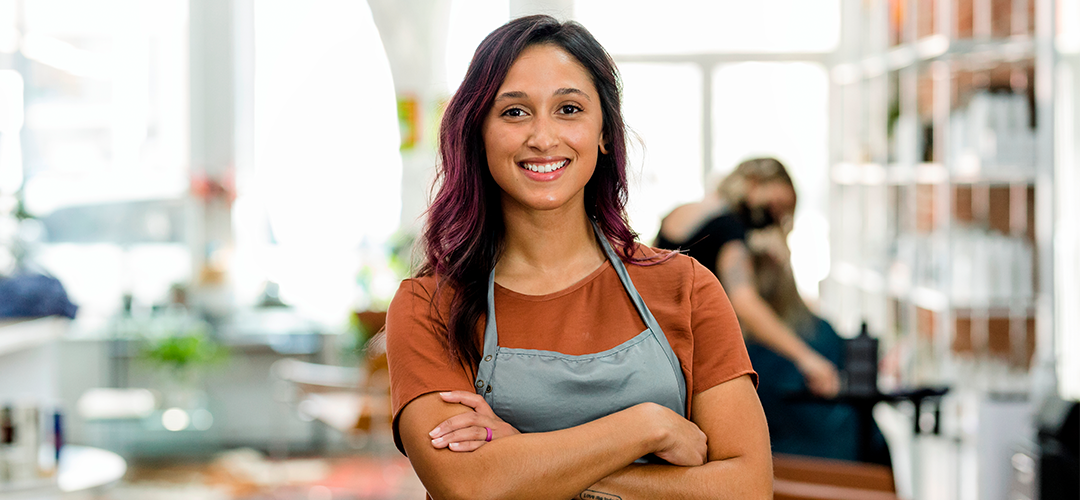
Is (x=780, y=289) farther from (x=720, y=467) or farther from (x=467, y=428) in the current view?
(x=467, y=428)

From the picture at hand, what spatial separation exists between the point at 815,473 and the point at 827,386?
820mm

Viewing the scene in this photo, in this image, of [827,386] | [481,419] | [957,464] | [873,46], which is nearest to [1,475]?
[481,419]

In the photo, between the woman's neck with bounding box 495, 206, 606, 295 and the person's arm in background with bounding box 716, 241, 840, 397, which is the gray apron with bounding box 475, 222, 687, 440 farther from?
the person's arm in background with bounding box 716, 241, 840, 397

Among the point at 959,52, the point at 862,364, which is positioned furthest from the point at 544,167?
the point at 959,52

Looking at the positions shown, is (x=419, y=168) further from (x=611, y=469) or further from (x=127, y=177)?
(x=611, y=469)

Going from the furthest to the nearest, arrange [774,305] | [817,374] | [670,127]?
[670,127] < [774,305] < [817,374]

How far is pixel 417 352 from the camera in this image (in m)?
1.35

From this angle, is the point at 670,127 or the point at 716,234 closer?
the point at 716,234

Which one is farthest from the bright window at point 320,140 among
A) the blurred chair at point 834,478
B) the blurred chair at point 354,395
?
the blurred chair at point 834,478

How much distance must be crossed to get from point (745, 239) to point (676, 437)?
86.5 inches

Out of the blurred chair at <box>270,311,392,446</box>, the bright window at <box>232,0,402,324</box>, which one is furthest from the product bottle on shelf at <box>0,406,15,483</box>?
the bright window at <box>232,0,402,324</box>

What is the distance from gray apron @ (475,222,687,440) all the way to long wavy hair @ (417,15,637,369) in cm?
6

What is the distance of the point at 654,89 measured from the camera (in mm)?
6863

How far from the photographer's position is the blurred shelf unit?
11.0 feet
